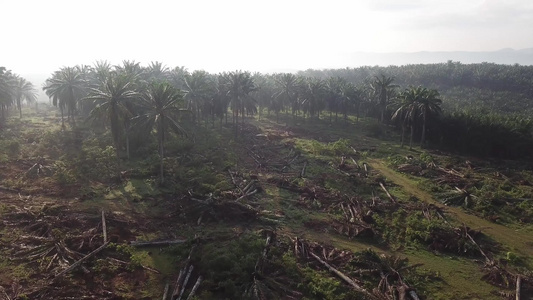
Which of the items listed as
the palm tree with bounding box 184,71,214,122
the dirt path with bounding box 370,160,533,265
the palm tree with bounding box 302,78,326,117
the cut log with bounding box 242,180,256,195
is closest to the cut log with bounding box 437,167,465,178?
the dirt path with bounding box 370,160,533,265

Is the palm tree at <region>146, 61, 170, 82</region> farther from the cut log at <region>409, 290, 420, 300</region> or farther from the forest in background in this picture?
the cut log at <region>409, 290, 420, 300</region>

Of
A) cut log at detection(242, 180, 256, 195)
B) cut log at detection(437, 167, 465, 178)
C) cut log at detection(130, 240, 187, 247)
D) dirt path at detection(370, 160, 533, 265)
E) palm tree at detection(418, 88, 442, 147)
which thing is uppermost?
palm tree at detection(418, 88, 442, 147)

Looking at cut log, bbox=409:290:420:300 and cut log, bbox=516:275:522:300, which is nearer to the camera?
cut log, bbox=409:290:420:300

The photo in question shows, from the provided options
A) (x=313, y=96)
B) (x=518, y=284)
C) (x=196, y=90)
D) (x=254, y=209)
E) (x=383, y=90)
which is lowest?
(x=518, y=284)

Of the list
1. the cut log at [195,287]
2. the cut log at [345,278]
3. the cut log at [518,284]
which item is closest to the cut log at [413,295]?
the cut log at [345,278]

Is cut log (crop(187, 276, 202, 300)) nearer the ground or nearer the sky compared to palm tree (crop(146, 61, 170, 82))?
nearer the ground

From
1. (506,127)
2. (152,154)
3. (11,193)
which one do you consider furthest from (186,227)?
(506,127)

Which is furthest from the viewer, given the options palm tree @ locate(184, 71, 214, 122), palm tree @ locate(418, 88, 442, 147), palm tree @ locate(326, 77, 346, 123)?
palm tree @ locate(326, 77, 346, 123)

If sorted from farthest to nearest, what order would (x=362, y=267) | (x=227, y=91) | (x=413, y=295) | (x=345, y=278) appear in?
(x=227, y=91)
(x=362, y=267)
(x=345, y=278)
(x=413, y=295)

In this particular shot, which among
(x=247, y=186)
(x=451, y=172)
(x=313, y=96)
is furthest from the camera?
(x=313, y=96)

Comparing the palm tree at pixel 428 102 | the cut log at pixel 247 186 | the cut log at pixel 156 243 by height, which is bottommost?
the cut log at pixel 156 243

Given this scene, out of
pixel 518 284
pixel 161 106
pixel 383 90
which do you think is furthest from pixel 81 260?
pixel 383 90

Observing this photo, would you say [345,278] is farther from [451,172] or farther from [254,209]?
[451,172]

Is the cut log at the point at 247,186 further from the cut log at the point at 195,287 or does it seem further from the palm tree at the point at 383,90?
the palm tree at the point at 383,90
